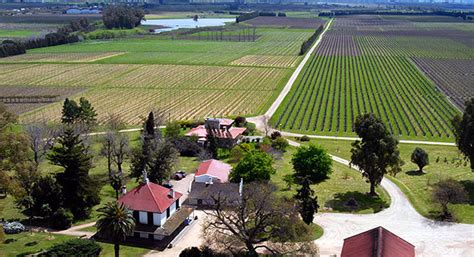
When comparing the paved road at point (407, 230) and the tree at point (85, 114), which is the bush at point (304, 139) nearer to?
the paved road at point (407, 230)

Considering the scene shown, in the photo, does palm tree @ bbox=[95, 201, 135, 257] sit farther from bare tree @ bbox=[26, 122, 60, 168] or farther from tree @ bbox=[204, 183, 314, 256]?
bare tree @ bbox=[26, 122, 60, 168]

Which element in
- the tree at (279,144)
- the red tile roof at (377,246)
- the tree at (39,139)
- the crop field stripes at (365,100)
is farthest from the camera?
the crop field stripes at (365,100)

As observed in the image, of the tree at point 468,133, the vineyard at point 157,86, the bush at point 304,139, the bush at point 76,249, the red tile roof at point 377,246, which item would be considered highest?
the tree at point 468,133

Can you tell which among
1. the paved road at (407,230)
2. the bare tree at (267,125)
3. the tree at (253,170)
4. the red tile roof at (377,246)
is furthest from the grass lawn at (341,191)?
the red tile roof at (377,246)

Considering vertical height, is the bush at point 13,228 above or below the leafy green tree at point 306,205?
below

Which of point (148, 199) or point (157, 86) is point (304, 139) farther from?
point (157, 86)

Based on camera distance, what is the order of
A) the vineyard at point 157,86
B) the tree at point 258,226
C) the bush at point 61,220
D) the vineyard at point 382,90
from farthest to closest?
1. the vineyard at point 157,86
2. the vineyard at point 382,90
3. the bush at point 61,220
4. the tree at point 258,226
